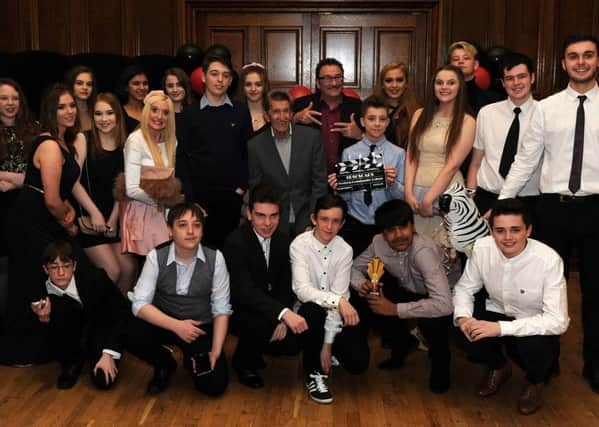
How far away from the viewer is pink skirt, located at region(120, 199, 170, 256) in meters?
4.18

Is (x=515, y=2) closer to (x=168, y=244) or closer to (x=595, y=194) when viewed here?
(x=595, y=194)

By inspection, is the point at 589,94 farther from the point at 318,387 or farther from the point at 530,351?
the point at 318,387

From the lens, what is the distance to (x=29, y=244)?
394cm

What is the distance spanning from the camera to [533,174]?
3.81 m

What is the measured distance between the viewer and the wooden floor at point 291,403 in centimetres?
327

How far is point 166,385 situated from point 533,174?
2.05 m

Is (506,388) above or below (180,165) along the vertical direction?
below

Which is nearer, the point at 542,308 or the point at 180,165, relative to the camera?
the point at 542,308

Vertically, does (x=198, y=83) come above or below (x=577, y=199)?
above

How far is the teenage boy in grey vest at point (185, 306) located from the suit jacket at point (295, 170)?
2.11 ft

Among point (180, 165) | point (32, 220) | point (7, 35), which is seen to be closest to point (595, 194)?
point (180, 165)

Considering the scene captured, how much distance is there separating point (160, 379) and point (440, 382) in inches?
51.7

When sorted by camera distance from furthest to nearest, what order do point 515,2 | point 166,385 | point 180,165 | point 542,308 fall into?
1. point 515,2
2. point 180,165
3. point 166,385
4. point 542,308

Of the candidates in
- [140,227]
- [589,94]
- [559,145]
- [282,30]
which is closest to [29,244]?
[140,227]
